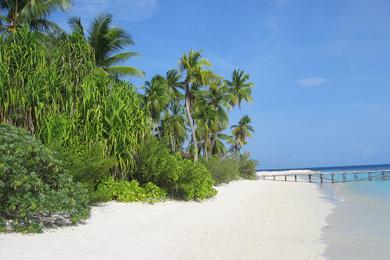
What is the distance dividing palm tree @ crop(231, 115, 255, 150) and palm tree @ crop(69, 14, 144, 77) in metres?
29.0

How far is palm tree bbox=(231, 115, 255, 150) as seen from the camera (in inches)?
1994

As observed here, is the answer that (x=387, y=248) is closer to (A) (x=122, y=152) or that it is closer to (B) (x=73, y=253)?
(B) (x=73, y=253)

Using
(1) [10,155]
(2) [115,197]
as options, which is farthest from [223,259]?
(2) [115,197]

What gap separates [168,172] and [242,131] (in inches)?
1434

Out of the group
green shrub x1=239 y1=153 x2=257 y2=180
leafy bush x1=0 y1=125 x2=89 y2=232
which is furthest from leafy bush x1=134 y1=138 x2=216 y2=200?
green shrub x1=239 y1=153 x2=257 y2=180

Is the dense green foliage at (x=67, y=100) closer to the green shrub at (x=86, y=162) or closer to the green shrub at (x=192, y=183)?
the green shrub at (x=86, y=162)

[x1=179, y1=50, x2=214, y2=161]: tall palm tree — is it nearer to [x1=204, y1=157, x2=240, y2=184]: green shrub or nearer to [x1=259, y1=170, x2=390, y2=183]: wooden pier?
[x1=204, y1=157, x2=240, y2=184]: green shrub

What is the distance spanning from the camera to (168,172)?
15188 mm

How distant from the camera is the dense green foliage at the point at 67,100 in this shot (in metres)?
12.1

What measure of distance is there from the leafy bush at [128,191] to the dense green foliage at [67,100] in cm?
64

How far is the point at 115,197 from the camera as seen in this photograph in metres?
13.6

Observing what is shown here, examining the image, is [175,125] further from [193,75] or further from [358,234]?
[358,234]

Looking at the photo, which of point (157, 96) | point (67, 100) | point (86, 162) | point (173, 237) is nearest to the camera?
point (173, 237)

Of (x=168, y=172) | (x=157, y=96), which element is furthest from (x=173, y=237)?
(x=157, y=96)
